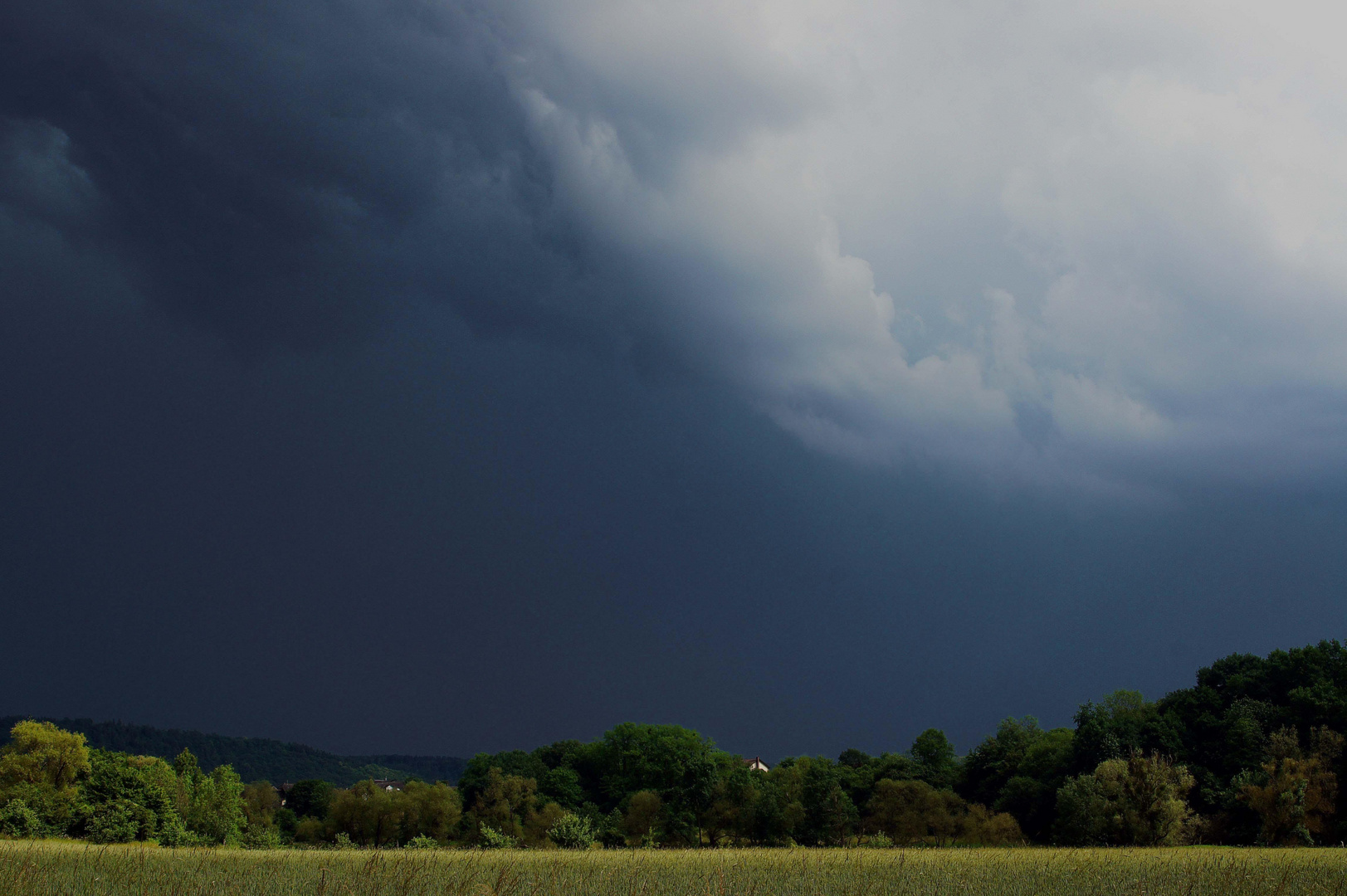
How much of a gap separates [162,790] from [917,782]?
252 ft

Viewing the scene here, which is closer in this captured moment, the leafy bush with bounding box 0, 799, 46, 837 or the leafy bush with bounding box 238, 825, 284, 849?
the leafy bush with bounding box 0, 799, 46, 837

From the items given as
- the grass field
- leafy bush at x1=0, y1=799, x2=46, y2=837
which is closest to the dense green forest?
leafy bush at x1=0, y1=799, x2=46, y2=837

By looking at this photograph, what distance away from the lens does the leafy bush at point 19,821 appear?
65.1 meters

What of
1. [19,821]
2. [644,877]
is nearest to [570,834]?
[644,877]

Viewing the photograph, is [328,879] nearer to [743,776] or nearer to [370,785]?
[743,776]

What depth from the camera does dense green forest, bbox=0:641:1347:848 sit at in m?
65.4

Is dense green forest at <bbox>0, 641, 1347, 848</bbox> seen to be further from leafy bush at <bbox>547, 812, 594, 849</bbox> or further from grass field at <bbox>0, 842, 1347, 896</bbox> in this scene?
grass field at <bbox>0, 842, 1347, 896</bbox>

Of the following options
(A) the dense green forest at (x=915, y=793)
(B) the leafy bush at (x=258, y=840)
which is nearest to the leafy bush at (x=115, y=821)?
(A) the dense green forest at (x=915, y=793)

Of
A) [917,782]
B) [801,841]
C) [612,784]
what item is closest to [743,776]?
[801,841]

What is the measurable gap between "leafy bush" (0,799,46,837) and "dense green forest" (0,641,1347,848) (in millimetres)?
167

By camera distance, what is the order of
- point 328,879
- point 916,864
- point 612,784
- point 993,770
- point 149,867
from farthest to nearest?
point 612,784 < point 993,770 < point 916,864 < point 149,867 < point 328,879

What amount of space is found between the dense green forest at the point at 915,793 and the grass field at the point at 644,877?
36729mm

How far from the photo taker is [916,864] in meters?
24.8

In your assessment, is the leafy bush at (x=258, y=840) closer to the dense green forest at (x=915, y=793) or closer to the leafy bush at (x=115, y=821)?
the dense green forest at (x=915, y=793)
